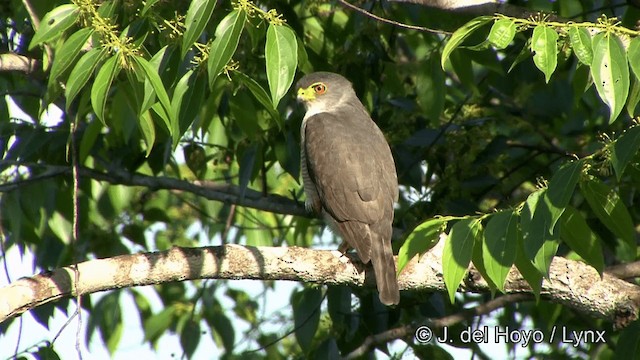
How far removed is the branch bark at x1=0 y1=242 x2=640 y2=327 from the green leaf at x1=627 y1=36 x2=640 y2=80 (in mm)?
1298

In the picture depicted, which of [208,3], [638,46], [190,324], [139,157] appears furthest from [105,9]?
[190,324]

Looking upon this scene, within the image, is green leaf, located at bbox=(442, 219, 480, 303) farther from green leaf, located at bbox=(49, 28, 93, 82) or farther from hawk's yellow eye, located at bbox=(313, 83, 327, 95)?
hawk's yellow eye, located at bbox=(313, 83, 327, 95)

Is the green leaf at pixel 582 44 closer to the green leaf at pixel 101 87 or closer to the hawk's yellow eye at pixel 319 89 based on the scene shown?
the green leaf at pixel 101 87

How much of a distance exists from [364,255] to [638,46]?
207cm

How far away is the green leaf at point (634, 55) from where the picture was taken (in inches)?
112

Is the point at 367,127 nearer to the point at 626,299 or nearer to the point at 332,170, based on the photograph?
the point at 332,170

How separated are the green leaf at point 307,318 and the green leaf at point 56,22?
2.17m

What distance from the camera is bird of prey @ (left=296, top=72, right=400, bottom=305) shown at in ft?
16.2

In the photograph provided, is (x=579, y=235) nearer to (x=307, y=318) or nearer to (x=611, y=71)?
(x=611, y=71)

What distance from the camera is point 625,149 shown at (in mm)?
2830

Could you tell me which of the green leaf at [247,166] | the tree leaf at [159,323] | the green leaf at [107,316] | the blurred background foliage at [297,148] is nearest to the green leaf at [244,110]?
the blurred background foliage at [297,148]

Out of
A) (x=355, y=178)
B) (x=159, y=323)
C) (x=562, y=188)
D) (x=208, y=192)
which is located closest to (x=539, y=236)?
(x=562, y=188)

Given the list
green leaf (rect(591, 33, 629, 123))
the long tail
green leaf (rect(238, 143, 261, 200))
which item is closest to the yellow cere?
green leaf (rect(238, 143, 261, 200))

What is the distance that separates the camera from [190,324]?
557 cm
